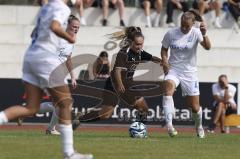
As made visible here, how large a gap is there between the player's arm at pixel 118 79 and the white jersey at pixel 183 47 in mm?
1067

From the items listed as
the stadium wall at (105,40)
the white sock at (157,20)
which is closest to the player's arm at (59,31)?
the stadium wall at (105,40)

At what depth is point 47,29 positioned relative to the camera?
10148 millimetres

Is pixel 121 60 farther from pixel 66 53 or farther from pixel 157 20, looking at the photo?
pixel 157 20

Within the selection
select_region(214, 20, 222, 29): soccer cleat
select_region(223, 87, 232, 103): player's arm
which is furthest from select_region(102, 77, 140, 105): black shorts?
select_region(214, 20, 222, 29): soccer cleat

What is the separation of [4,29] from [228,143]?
1474 cm

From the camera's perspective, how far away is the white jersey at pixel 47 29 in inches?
397

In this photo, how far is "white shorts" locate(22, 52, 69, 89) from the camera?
33.1 feet

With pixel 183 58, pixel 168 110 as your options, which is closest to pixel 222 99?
pixel 183 58

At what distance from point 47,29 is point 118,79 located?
575 cm

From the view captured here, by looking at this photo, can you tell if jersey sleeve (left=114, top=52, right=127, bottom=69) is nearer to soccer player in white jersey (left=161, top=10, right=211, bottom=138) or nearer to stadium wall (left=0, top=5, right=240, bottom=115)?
soccer player in white jersey (left=161, top=10, right=211, bottom=138)

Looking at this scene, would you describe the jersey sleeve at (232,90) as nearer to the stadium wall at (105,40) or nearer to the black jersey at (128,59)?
the stadium wall at (105,40)

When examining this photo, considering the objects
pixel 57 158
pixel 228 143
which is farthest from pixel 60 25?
pixel 228 143

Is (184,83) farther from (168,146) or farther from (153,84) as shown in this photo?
(153,84)

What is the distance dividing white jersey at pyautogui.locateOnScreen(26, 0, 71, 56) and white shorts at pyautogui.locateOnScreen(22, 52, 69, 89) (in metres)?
0.11
